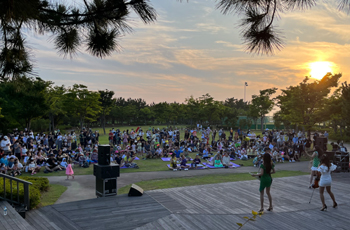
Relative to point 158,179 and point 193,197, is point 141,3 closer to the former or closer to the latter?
point 193,197

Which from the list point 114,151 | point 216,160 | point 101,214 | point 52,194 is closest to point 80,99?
point 114,151

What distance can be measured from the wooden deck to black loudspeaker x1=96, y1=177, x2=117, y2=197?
0.31 m

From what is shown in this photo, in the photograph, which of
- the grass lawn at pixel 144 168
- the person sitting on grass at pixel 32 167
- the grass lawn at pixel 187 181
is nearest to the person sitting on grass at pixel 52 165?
the grass lawn at pixel 144 168

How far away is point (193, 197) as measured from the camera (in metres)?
8.36

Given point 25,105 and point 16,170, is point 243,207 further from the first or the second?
point 25,105

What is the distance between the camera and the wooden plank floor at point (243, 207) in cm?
622

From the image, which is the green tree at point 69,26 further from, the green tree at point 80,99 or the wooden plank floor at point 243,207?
the green tree at point 80,99

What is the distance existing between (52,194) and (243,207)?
23.0ft

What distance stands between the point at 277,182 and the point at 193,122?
52.8 metres

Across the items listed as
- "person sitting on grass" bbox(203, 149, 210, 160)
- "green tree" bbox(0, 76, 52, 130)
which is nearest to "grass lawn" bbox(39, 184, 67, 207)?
"person sitting on grass" bbox(203, 149, 210, 160)

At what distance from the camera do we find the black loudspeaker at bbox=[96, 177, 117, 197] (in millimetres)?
8266

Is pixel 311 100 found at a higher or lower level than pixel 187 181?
higher

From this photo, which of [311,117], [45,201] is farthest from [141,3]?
[311,117]

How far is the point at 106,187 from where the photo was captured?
834 centimetres
